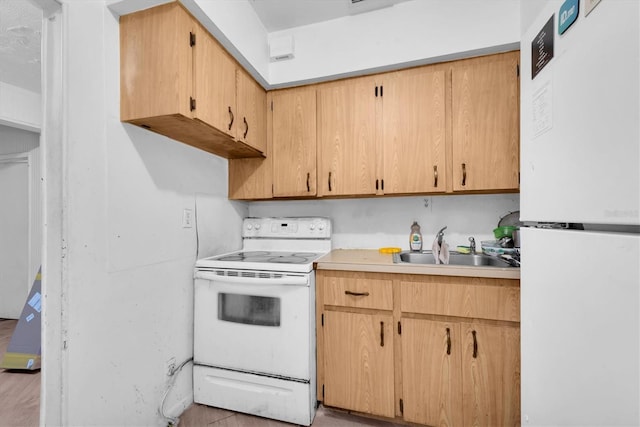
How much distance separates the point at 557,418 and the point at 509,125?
1.47 meters

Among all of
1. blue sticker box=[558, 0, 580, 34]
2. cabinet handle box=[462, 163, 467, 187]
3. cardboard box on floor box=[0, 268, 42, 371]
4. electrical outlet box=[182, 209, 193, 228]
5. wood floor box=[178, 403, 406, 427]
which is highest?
blue sticker box=[558, 0, 580, 34]

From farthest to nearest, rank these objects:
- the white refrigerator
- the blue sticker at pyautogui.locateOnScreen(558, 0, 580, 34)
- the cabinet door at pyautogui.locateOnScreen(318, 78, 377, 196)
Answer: the cabinet door at pyautogui.locateOnScreen(318, 78, 377, 196) < the blue sticker at pyautogui.locateOnScreen(558, 0, 580, 34) < the white refrigerator

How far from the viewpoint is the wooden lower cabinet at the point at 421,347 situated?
1.33 m

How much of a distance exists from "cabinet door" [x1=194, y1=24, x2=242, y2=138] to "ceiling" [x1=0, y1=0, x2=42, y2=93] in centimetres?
95

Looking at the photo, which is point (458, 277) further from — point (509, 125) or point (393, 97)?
point (393, 97)

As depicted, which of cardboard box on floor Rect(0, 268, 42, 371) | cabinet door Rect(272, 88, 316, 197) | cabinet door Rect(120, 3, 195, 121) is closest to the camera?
cabinet door Rect(120, 3, 195, 121)

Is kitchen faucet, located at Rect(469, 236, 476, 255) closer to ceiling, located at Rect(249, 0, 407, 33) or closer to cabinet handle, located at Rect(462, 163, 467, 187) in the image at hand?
cabinet handle, located at Rect(462, 163, 467, 187)

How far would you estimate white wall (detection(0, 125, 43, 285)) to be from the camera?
3.06 m

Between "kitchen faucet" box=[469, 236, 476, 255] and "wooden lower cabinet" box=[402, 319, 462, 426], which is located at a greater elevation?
"kitchen faucet" box=[469, 236, 476, 255]

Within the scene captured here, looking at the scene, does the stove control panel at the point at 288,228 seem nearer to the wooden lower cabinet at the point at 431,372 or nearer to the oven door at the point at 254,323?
the oven door at the point at 254,323

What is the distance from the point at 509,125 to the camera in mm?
1596

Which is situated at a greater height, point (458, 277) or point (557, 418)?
point (458, 277)

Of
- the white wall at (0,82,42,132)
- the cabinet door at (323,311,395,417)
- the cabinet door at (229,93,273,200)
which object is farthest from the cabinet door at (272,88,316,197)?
the white wall at (0,82,42,132)

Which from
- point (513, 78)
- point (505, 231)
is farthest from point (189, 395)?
point (513, 78)
